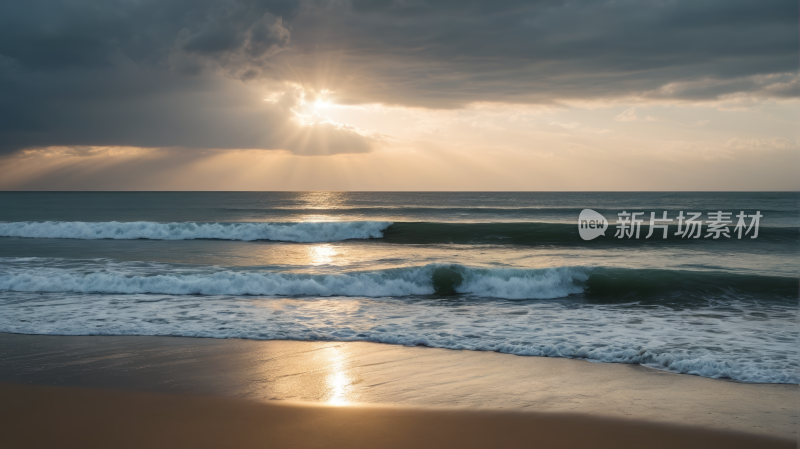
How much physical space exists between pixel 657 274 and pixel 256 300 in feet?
32.7

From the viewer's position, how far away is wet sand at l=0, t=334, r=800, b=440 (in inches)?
181

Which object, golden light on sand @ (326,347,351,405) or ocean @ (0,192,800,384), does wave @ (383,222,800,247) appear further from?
golden light on sand @ (326,347,351,405)

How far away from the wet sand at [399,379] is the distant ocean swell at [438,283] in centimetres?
423

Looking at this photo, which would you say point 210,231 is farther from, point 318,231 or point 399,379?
point 399,379

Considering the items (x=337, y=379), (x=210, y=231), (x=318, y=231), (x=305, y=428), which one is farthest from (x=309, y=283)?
(x=210, y=231)

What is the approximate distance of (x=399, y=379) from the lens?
18.1ft

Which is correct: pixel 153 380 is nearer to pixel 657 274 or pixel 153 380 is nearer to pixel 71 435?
pixel 71 435

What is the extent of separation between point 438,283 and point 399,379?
6.55 m

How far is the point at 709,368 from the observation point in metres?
5.73

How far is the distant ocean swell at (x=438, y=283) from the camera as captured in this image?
11141 mm

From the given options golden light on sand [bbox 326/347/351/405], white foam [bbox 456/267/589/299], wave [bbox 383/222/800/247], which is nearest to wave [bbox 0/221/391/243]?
wave [bbox 383/222/800/247]

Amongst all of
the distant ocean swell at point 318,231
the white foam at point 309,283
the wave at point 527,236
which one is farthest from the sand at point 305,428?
the distant ocean swell at point 318,231

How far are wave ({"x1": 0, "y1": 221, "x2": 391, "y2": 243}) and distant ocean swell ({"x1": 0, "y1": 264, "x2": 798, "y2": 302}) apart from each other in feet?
38.8

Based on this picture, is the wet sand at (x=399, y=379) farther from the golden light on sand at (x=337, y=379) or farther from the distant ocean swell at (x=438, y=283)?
the distant ocean swell at (x=438, y=283)
